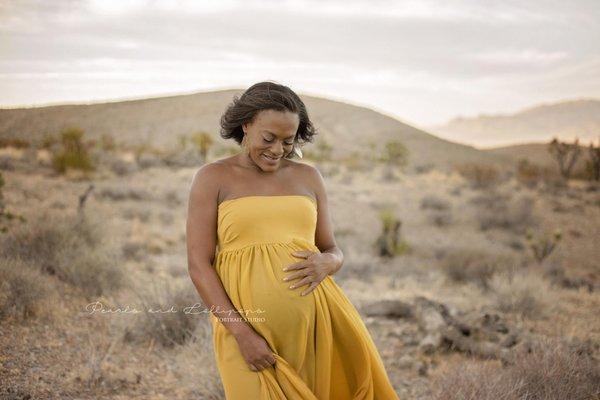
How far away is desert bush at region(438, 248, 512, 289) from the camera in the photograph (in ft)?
26.9

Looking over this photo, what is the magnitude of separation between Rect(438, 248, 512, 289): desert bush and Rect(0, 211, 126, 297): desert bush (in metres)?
5.71

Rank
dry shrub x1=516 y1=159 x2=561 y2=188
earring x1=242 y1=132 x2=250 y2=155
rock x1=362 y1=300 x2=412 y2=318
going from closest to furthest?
earring x1=242 y1=132 x2=250 y2=155 → rock x1=362 y1=300 x2=412 y2=318 → dry shrub x1=516 y1=159 x2=561 y2=188

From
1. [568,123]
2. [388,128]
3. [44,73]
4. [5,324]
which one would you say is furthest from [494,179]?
[568,123]

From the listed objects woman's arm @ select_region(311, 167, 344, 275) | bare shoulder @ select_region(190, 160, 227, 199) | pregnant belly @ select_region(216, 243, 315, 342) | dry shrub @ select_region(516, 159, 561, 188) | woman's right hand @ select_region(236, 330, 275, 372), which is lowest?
dry shrub @ select_region(516, 159, 561, 188)

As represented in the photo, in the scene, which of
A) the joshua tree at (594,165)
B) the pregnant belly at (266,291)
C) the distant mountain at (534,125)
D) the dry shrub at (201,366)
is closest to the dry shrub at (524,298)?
the dry shrub at (201,366)

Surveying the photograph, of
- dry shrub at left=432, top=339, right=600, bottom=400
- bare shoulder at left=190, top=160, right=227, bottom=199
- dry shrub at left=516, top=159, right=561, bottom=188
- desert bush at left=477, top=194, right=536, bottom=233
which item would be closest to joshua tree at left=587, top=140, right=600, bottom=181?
dry shrub at left=516, top=159, right=561, bottom=188

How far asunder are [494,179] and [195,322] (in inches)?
915

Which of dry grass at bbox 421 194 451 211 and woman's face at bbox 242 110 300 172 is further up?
woman's face at bbox 242 110 300 172

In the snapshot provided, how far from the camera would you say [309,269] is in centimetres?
204

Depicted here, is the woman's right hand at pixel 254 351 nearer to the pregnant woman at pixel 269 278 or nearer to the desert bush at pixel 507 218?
the pregnant woman at pixel 269 278

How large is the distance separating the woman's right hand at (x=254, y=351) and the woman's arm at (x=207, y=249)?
3 cm

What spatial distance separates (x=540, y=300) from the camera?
20.2 ft

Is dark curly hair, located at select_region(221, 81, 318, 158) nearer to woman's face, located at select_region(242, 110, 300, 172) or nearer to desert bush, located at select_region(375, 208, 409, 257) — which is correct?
woman's face, located at select_region(242, 110, 300, 172)

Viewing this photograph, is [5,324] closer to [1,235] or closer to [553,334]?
[1,235]
